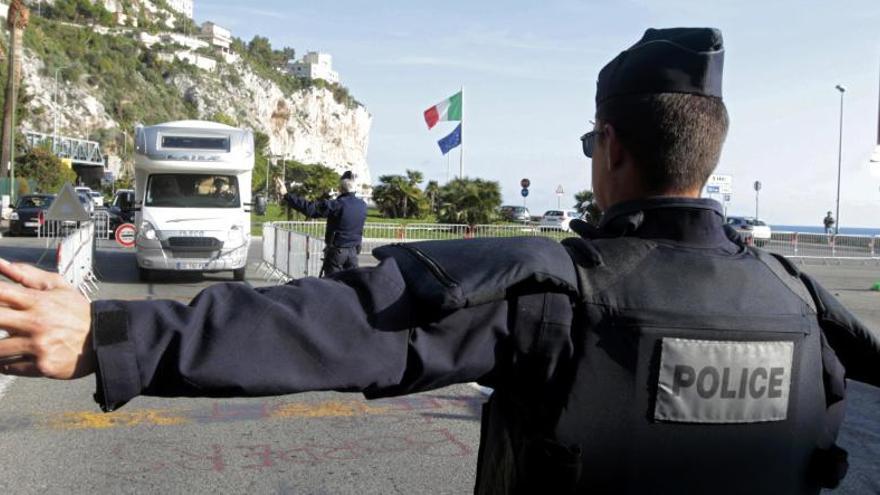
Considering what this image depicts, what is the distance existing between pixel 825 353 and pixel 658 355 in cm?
46

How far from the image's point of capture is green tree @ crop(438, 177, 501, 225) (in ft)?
109

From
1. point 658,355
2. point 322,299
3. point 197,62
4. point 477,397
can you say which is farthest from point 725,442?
point 197,62

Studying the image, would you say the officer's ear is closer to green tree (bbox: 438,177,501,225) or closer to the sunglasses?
the sunglasses

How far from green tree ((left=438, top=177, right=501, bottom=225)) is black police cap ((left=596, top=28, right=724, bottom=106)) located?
1220 inches

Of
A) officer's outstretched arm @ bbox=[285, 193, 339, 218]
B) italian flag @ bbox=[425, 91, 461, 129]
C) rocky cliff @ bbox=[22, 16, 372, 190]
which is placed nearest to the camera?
officer's outstretched arm @ bbox=[285, 193, 339, 218]

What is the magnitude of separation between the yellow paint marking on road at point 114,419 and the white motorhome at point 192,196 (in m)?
9.65

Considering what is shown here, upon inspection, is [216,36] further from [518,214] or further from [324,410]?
[324,410]

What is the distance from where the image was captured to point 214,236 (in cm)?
1627

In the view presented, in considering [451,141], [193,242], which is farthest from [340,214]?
[451,141]

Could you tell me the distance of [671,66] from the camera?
1.81 metres

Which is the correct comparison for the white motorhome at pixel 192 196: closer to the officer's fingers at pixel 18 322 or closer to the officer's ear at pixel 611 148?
the officer's ear at pixel 611 148

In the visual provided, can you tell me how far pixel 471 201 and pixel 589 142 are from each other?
31.5 meters

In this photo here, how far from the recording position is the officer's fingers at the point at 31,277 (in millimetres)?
1400

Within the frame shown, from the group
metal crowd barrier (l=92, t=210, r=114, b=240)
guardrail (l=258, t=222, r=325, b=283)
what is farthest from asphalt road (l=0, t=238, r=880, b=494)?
metal crowd barrier (l=92, t=210, r=114, b=240)
